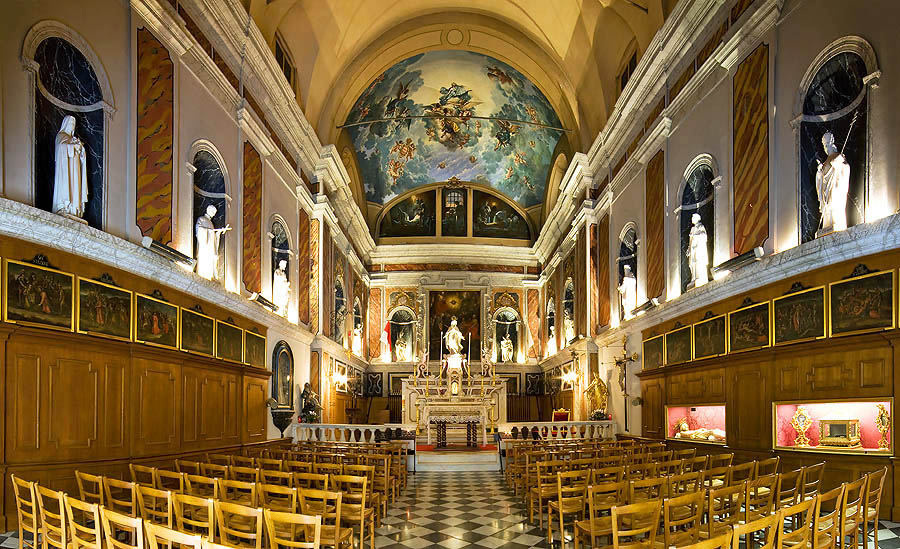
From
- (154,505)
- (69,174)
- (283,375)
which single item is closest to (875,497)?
(154,505)

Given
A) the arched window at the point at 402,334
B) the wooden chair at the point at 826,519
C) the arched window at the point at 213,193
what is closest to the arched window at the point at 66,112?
the arched window at the point at 213,193

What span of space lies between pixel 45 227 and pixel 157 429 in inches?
156

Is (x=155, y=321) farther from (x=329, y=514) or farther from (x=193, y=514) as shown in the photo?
(x=329, y=514)

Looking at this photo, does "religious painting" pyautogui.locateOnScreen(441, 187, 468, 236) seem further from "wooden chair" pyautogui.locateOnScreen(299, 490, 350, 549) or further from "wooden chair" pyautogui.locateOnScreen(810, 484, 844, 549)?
"wooden chair" pyautogui.locateOnScreen(810, 484, 844, 549)

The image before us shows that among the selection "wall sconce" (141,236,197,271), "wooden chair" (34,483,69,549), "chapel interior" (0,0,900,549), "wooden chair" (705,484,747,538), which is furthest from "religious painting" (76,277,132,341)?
"wooden chair" (705,484,747,538)

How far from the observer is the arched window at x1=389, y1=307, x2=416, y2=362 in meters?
33.3

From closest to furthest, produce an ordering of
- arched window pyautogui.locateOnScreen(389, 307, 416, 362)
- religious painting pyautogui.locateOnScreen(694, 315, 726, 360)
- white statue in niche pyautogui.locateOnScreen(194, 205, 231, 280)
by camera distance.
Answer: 1. religious painting pyautogui.locateOnScreen(694, 315, 726, 360)
2. white statue in niche pyautogui.locateOnScreen(194, 205, 231, 280)
3. arched window pyautogui.locateOnScreen(389, 307, 416, 362)

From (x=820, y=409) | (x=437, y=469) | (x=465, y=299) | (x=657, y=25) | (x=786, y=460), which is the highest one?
(x=657, y=25)

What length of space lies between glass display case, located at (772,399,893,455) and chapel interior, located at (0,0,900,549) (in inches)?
1.7

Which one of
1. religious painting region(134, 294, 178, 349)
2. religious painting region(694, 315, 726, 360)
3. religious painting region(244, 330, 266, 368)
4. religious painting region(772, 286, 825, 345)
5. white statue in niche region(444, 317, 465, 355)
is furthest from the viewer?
white statue in niche region(444, 317, 465, 355)

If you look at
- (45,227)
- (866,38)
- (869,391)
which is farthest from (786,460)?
(45,227)

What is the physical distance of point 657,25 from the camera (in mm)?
15898

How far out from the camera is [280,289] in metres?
17.4

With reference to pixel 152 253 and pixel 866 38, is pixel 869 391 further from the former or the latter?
pixel 152 253
